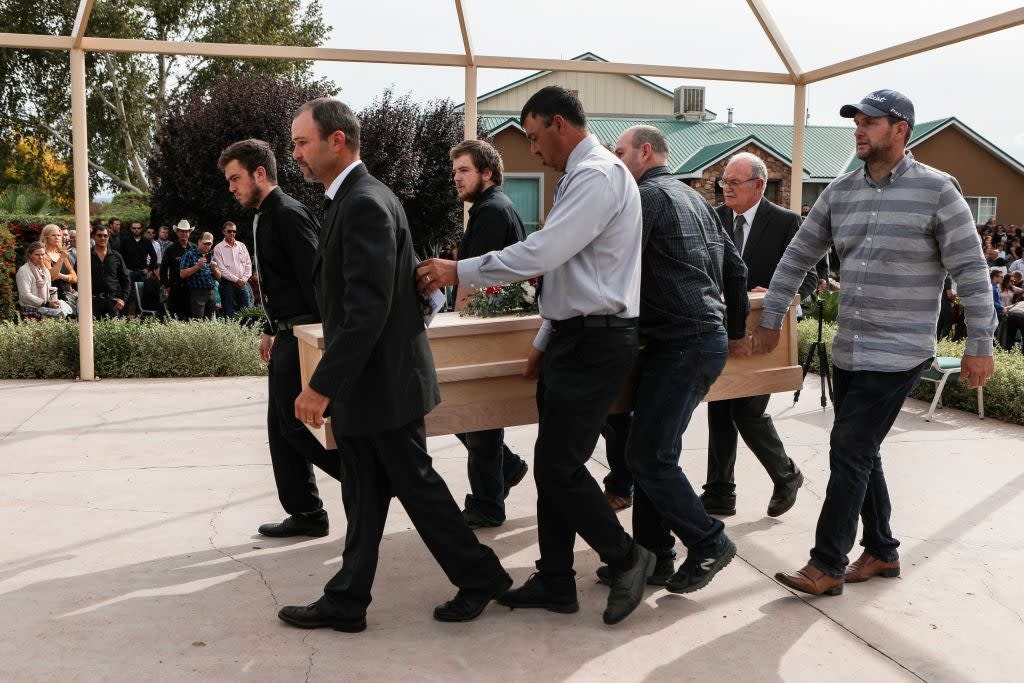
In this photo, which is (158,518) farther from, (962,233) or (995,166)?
(995,166)

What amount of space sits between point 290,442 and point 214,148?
21.5 metres

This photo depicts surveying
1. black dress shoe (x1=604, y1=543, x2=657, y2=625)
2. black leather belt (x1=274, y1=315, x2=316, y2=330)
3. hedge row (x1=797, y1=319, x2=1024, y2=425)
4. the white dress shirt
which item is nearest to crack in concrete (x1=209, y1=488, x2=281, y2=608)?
black leather belt (x1=274, y1=315, x2=316, y2=330)

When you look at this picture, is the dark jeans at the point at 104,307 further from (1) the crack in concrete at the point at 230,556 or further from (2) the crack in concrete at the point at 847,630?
(2) the crack in concrete at the point at 847,630

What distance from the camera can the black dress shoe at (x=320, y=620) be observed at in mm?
3650

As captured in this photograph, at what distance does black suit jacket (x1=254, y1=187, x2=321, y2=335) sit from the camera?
174 inches

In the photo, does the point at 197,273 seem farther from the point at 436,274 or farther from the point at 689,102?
the point at 689,102

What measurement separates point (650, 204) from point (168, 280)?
11.0m

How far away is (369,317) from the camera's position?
329 centimetres

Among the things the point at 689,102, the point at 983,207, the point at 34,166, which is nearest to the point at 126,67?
the point at 34,166

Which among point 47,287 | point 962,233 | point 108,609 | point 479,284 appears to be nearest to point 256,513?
point 108,609

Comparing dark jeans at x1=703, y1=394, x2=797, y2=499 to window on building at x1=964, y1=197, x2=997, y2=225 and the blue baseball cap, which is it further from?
window on building at x1=964, y1=197, x2=997, y2=225

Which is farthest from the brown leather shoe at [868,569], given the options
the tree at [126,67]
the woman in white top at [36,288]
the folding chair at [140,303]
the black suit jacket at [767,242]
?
the tree at [126,67]

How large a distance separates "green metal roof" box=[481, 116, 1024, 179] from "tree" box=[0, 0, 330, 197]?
36.5 ft

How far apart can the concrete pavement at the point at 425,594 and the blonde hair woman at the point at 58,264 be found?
5.78 meters
